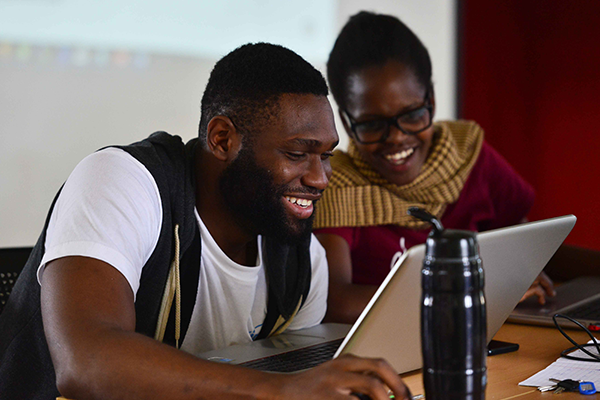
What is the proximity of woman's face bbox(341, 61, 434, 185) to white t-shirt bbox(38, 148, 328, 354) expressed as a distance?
529 mm

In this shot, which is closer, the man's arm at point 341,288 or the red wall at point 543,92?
the man's arm at point 341,288

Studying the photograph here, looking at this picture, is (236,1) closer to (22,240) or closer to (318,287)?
(22,240)

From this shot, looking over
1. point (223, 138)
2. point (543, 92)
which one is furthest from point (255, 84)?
point (543, 92)

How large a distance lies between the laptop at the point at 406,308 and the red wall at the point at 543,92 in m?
2.54

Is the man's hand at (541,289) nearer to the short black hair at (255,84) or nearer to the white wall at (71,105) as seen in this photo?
the short black hair at (255,84)

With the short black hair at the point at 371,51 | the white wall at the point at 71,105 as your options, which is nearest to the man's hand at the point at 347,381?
the short black hair at the point at 371,51

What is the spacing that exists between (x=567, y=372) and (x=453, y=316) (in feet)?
1.60

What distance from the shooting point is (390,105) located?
5.40 feet

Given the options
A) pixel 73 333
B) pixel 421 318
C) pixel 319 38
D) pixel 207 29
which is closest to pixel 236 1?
pixel 207 29

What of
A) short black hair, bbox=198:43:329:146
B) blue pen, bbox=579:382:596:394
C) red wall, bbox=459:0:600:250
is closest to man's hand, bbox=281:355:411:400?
blue pen, bbox=579:382:596:394

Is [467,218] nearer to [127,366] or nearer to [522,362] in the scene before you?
[522,362]

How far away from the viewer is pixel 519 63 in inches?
142

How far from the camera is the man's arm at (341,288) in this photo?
1.48 m

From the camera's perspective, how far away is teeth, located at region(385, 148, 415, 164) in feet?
5.66
